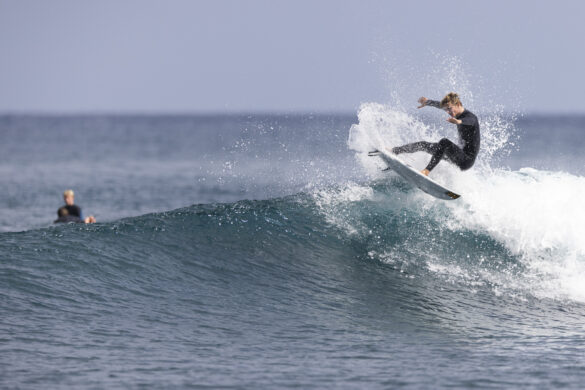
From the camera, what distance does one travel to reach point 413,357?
316 inches

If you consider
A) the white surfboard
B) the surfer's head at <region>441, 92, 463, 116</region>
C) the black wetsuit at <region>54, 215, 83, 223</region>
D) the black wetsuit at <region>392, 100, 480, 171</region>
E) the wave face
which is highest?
the surfer's head at <region>441, 92, 463, 116</region>

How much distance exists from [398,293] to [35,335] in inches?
197

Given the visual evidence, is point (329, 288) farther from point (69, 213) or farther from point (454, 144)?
point (69, 213)

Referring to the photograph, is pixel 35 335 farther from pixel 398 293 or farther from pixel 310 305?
pixel 398 293

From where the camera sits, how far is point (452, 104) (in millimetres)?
10906

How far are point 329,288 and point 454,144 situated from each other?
299 centimetres

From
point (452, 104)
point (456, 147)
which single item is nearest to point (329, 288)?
point (456, 147)

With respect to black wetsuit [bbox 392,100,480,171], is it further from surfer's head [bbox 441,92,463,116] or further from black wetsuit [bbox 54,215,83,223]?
black wetsuit [bbox 54,215,83,223]

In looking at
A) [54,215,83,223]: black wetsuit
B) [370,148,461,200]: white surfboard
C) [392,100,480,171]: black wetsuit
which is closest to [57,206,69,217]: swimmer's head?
[54,215,83,223]: black wetsuit

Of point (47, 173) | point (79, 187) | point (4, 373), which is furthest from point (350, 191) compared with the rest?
point (47, 173)

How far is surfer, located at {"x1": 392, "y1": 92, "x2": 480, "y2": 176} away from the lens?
10.9 m

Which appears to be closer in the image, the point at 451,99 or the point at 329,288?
the point at 329,288

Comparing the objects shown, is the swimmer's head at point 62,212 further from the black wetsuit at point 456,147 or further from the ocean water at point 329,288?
the black wetsuit at point 456,147

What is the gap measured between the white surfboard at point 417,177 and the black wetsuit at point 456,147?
0.20 m
